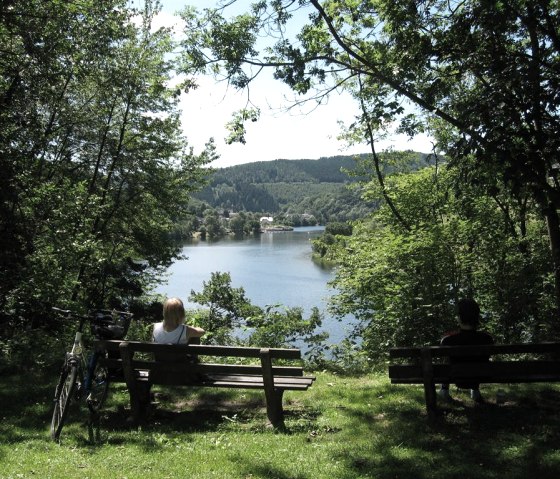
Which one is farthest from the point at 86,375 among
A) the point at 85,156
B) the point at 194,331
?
the point at 85,156

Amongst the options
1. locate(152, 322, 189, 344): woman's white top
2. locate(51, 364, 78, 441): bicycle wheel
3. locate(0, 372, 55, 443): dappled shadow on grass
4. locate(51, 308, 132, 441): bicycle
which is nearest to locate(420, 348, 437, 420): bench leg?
locate(152, 322, 189, 344): woman's white top

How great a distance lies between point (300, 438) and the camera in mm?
4809

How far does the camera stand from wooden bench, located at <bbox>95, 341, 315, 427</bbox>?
517cm

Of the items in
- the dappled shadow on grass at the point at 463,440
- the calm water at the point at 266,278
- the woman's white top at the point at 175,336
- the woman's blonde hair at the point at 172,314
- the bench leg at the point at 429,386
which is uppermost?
the woman's blonde hair at the point at 172,314

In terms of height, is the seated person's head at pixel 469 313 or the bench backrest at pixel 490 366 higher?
the seated person's head at pixel 469 313

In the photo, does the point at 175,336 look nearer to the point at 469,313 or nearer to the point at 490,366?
the point at 469,313

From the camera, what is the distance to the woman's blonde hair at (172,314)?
5668 millimetres

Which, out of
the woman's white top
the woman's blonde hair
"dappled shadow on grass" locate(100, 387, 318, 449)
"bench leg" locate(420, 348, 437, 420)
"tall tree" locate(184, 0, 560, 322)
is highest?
"tall tree" locate(184, 0, 560, 322)

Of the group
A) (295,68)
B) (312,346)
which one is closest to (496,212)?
(312,346)

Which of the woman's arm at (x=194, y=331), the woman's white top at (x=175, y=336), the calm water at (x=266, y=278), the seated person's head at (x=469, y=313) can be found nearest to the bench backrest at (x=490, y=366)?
the seated person's head at (x=469, y=313)

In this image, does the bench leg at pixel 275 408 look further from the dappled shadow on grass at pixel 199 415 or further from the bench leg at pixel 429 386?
the bench leg at pixel 429 386

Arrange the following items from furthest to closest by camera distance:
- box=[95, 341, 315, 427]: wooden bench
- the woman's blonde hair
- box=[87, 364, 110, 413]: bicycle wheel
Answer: the woman's blonde hair, box=[87, 364, 110, 413]: bicycle wheel, box=[95, 341, 315, 427]: wooden bench

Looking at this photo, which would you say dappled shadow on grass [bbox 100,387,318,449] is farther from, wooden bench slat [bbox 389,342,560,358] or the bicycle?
wooden bench slat [bbox 389,342,560,358]

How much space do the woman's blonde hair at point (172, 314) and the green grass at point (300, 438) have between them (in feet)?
3.34
